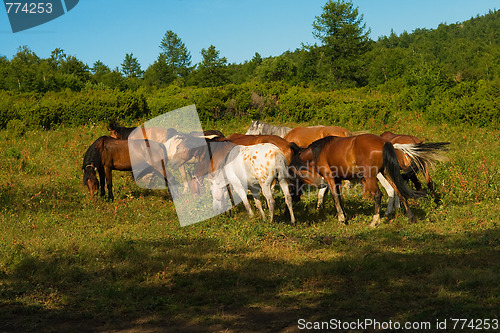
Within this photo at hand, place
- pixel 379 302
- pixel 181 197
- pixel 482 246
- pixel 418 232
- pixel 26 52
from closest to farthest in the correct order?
pixel 379 302 < pixel 482 246 < pixel 418 232 < pixel 181 197 < pixel 26 52

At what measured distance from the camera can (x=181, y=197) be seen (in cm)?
1348

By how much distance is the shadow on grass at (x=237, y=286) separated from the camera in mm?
5770

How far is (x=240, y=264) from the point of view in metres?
7.85

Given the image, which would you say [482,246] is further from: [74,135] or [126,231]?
[74,135]

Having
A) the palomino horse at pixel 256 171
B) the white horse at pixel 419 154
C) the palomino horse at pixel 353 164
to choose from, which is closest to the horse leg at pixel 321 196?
the palomino horse at pixel 353 164

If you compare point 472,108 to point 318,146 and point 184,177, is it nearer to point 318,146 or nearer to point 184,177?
point 318,146

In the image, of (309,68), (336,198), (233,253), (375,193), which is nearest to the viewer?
(233,253)

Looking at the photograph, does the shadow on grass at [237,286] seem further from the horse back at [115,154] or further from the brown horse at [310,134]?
the brown horse at [310,134]

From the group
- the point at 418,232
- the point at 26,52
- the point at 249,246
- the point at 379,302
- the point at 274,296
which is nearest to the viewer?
the point at 379,302

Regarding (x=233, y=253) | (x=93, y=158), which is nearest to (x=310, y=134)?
(x=93, y=158)

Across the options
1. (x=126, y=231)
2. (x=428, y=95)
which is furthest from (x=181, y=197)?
(x=428, y=95)

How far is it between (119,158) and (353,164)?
7052 millimetres

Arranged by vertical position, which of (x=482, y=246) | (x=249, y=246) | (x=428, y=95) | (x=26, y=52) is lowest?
(x=482, y=246)

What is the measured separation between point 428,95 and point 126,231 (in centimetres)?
2003
